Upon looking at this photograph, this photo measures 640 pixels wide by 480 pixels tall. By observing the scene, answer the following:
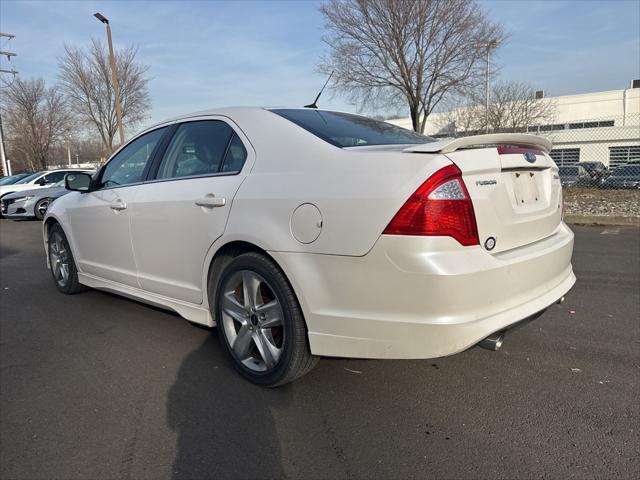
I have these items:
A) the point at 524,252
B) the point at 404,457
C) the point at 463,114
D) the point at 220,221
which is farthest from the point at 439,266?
the point at 463,114

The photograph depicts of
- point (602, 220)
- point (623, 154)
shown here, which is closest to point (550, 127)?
point (623, 154)

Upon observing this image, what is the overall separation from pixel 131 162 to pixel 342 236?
2.52 meters

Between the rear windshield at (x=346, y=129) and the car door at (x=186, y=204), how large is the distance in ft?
1.29

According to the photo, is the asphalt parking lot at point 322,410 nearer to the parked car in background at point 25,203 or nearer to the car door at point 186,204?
the car door at point 186,204

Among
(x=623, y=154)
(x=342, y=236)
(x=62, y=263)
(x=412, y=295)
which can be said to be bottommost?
(x=623, y=154)

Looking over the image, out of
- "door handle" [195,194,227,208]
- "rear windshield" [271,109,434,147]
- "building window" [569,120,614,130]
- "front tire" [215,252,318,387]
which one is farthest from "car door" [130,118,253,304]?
"building window" [569,120,614,130]

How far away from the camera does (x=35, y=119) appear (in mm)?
35875

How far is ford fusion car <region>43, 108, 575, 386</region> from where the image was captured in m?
2.23

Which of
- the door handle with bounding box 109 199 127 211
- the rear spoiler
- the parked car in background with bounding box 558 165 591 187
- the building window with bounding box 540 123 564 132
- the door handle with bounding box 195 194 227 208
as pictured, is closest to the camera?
the rear spoiler

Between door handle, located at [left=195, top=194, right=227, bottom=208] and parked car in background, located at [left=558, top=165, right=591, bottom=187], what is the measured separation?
14303mm

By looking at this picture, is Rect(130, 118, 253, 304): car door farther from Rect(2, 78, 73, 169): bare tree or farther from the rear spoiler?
Rect(2, 78, 73, 169): bare tree

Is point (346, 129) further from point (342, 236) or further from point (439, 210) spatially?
point (439, 210)

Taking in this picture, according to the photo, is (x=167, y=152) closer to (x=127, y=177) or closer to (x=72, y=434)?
(x=127, y=177)

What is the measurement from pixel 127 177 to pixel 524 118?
3020 centimetres
